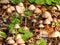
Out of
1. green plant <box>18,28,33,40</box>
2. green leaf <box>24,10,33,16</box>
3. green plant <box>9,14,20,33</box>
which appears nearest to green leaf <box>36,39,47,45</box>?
green plant <box>18,28,33,40</box>

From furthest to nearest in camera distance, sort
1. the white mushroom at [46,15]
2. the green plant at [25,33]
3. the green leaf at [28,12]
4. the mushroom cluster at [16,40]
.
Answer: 1. the green leaf at [28,12]
2. the white mushroom at [46,15]
3. the green plant at [25,33]
4. the mushroom cluster at [16,40]

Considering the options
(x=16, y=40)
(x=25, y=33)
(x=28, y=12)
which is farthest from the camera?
(x=28, y=12)

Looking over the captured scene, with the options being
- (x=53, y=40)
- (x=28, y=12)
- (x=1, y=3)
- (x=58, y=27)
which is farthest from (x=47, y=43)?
(x=1, y=3)

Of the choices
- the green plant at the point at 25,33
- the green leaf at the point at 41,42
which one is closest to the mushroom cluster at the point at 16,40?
the green plant at the point at 25,33

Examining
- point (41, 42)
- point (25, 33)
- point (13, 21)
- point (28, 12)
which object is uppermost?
point (28, 12)

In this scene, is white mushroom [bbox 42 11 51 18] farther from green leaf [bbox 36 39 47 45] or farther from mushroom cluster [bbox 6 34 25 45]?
mushroom cluster [bbox 6 34 25 45]

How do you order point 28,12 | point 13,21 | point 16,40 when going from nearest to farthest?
1. point 16,40
2. point 13,21
3. point 28,12

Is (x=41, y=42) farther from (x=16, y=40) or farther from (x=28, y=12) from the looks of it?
(x=28, y=12)

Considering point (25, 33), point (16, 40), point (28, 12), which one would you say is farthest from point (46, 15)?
point (16, 40)

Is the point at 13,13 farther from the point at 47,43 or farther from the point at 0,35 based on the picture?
the point at 47,43

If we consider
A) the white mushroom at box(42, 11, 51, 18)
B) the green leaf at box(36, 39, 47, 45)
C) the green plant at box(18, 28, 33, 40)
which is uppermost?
the white mushroom at box(42, 11, 51, 18)

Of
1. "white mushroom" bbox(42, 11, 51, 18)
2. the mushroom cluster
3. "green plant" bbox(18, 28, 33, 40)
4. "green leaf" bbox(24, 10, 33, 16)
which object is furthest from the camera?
"green leaf" bbox(24, 10, 33, 16)

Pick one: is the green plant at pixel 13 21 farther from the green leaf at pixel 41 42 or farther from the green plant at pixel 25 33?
the green leaf at pixel 41 42
